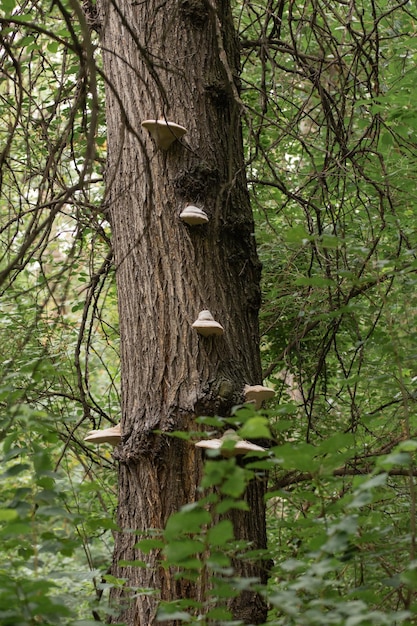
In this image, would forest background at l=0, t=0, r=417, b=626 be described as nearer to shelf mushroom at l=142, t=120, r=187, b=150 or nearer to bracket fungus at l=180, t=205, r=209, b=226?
shelf mushroom at l=142, t=120, r=187, b=150

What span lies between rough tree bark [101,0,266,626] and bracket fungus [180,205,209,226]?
0.05 metres

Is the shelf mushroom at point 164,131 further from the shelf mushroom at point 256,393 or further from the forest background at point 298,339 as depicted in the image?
the shelf mushroom at point 256,393

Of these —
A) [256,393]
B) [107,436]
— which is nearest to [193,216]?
[256,393]

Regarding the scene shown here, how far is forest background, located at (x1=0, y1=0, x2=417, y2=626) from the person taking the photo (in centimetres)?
168

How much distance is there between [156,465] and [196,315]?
542mm

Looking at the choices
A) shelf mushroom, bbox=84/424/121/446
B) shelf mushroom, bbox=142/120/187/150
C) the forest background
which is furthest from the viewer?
shelf mushroom, bbox=142/120/187/150

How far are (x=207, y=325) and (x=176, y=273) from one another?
0.31m

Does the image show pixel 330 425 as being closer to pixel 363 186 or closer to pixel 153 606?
pixel 363 186

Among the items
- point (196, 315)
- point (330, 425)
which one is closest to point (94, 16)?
point (196, 315)

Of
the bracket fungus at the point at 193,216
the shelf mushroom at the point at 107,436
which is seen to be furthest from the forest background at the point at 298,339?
the bracket fungus at the point at 193,216

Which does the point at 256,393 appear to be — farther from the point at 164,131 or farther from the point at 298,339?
the point at 164,131

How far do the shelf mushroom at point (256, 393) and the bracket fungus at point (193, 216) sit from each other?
0.63 metres

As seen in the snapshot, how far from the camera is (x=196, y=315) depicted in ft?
8.73

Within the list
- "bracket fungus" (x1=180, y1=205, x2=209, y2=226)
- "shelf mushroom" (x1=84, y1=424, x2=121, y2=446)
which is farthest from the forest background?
"bracket fungus" (x1=180, y1=205, x2=209, y2=226)
